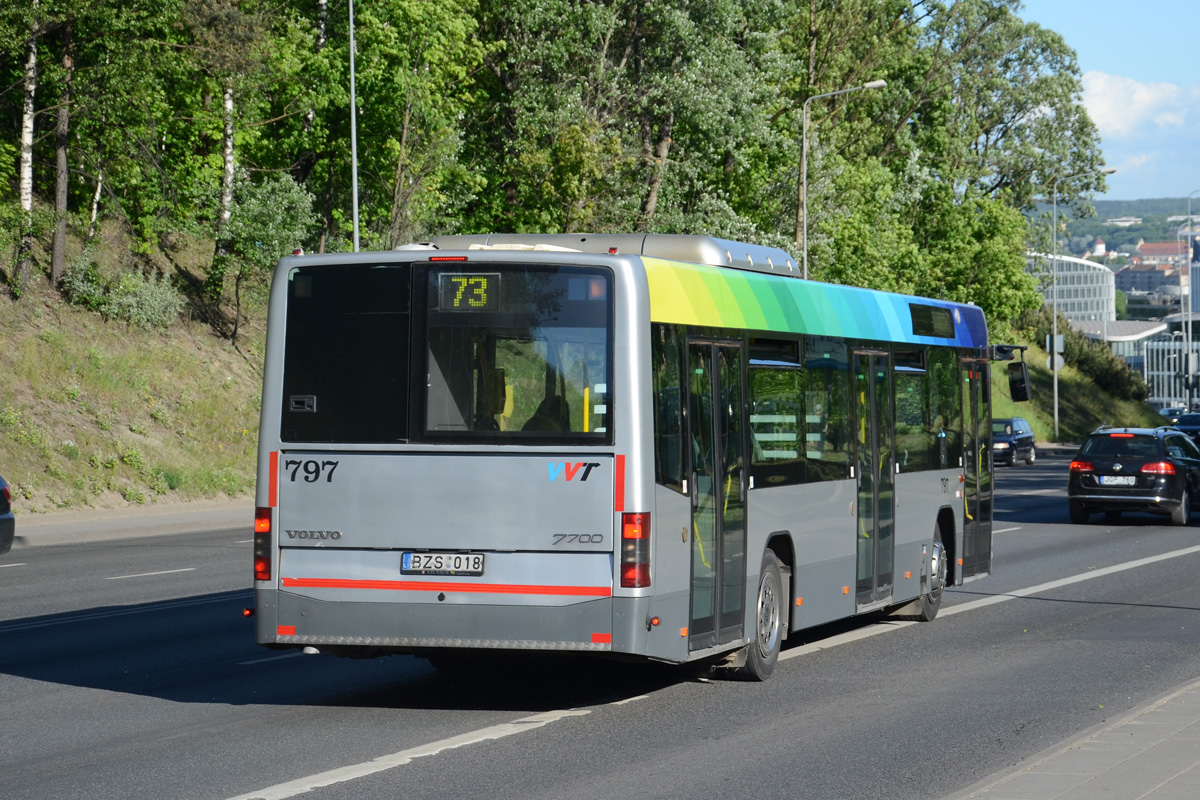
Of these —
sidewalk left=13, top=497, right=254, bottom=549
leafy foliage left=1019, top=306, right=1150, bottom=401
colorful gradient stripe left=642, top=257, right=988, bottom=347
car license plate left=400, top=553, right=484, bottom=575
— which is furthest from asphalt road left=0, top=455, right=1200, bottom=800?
leafy foliage left=1019, top=306, right=1150, bottom=401

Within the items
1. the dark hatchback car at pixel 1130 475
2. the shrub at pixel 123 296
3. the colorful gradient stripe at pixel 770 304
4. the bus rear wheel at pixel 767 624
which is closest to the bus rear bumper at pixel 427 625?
the colorful gradient stripe at pixel 770 304

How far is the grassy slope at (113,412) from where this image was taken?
93.6ft

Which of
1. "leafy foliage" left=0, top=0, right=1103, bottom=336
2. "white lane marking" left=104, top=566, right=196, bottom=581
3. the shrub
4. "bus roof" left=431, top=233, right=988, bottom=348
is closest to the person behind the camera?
"bus roof" left=431, top=233, right=988, bottom=348

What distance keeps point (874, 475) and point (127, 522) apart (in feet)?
55.2

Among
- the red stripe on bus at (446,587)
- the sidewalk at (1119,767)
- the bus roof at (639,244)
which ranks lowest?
the sidewalk at (1119,767)

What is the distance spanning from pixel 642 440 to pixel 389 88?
30.5 metres

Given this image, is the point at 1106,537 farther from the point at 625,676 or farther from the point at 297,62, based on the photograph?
the point at 297,62

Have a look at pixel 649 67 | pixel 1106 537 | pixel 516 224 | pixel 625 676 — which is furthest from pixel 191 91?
pixel 625 676

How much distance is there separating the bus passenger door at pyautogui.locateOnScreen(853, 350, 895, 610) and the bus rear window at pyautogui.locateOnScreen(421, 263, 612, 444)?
13.1ft

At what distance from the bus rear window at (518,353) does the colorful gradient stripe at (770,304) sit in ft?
1.45

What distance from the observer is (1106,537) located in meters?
24.9

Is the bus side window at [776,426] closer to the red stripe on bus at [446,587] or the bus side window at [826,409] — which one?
the bus side window at [826,409]

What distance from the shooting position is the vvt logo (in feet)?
29.7

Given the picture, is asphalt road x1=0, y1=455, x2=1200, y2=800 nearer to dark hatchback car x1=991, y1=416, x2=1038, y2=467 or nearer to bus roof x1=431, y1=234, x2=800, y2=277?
bus roof x1=431, y1=234, x2=800, y2=277
